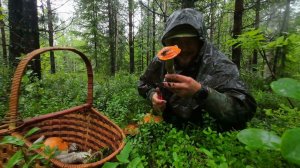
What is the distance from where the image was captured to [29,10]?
5.95 metres

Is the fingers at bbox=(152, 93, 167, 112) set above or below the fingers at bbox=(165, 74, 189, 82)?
below

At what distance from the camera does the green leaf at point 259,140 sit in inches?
34.2

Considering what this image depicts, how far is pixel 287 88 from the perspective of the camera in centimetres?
83

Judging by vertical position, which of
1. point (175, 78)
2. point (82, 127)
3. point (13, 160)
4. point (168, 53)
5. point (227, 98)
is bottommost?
point (82, 127)

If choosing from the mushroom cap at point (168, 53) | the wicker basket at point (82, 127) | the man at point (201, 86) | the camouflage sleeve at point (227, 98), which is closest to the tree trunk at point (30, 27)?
the wicker basket at point (82, 127)

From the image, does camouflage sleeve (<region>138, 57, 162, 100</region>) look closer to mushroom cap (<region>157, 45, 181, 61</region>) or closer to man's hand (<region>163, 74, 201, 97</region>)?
man's hand (<region>163, 74, 201, 97</region>)

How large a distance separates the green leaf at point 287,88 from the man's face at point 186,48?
2.09m

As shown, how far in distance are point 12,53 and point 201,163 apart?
5.77 m

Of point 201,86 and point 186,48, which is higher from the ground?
point 186,48

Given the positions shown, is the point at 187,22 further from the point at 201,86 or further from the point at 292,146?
the point at 292,146

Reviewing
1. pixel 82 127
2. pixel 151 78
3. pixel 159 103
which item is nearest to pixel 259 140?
pixel 159 103

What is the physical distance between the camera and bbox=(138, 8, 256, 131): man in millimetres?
2375

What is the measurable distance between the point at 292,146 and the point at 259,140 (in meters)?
0.18

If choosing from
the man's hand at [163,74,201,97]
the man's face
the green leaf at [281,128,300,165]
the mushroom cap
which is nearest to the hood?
the man's face
